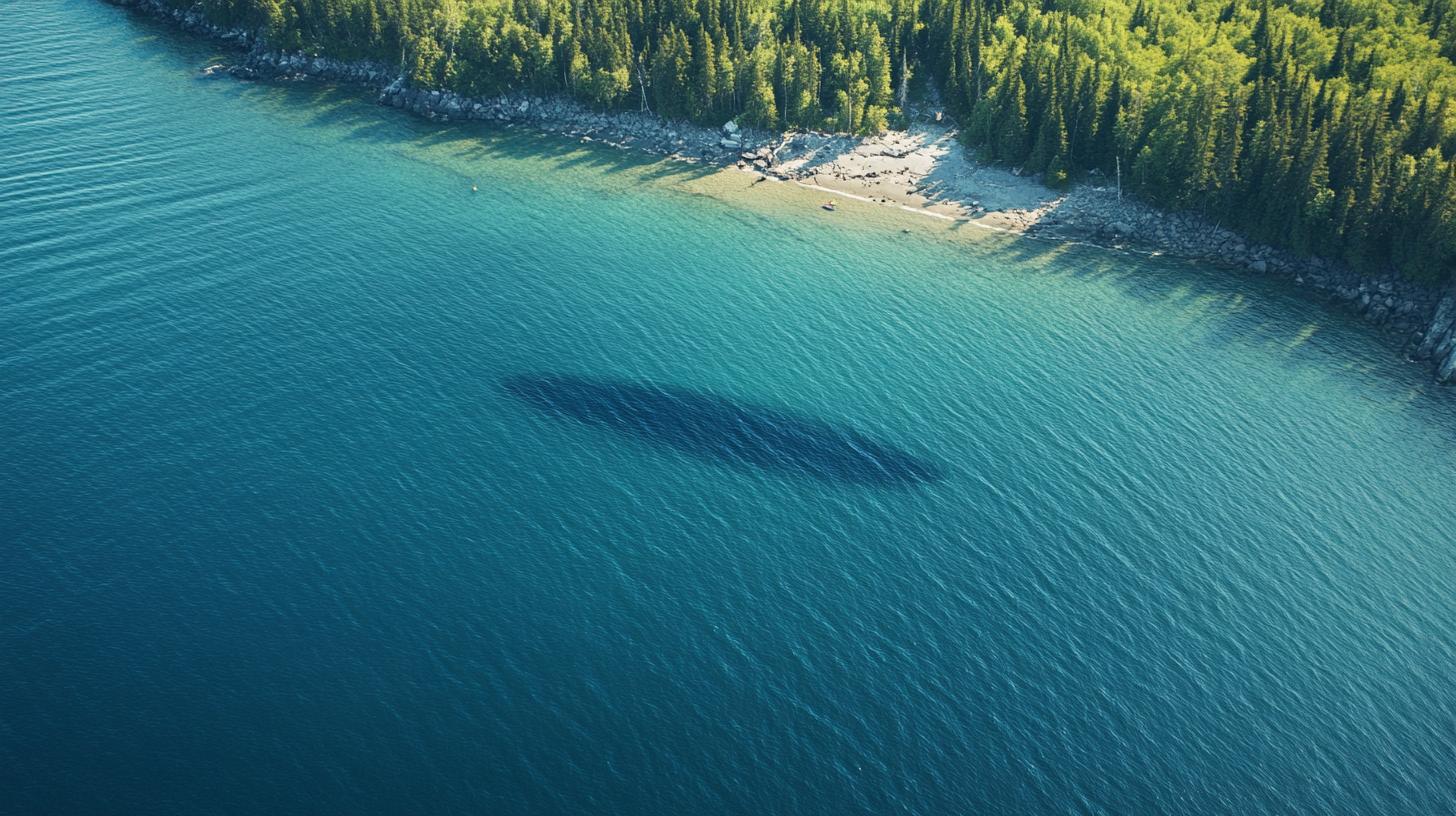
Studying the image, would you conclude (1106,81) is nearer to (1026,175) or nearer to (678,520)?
(1026,175)

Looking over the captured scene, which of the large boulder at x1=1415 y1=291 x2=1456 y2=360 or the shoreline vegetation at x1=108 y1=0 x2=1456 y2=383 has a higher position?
the shoreline vegetation at x1=108 y1=0 x2=1456 y2=383

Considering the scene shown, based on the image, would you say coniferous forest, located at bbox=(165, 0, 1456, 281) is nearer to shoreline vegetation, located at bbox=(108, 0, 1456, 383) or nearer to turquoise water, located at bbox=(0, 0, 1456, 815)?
shoreline vegetation, located at bbox=(108, 0, 1456, 383)

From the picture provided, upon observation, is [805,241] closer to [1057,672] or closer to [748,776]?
[1057,672]

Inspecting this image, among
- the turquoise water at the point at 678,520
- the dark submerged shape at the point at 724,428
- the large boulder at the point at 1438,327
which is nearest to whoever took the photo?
the turquoise water at the point at 678,520

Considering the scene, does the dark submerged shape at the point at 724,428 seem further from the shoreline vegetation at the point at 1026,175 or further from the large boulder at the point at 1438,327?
the large boulder at the point at 1438,327

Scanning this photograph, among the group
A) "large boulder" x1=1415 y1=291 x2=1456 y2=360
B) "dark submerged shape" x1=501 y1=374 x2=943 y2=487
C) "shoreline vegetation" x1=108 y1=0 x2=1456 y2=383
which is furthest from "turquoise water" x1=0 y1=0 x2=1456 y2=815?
"shoreline vegetation" x1=108 y1=0 x2=1456 y2=383

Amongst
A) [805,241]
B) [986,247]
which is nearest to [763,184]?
[805,241]

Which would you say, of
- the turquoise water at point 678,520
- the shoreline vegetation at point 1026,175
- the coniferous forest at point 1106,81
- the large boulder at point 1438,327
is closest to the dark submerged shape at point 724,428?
the turquoise water at point 678,520
